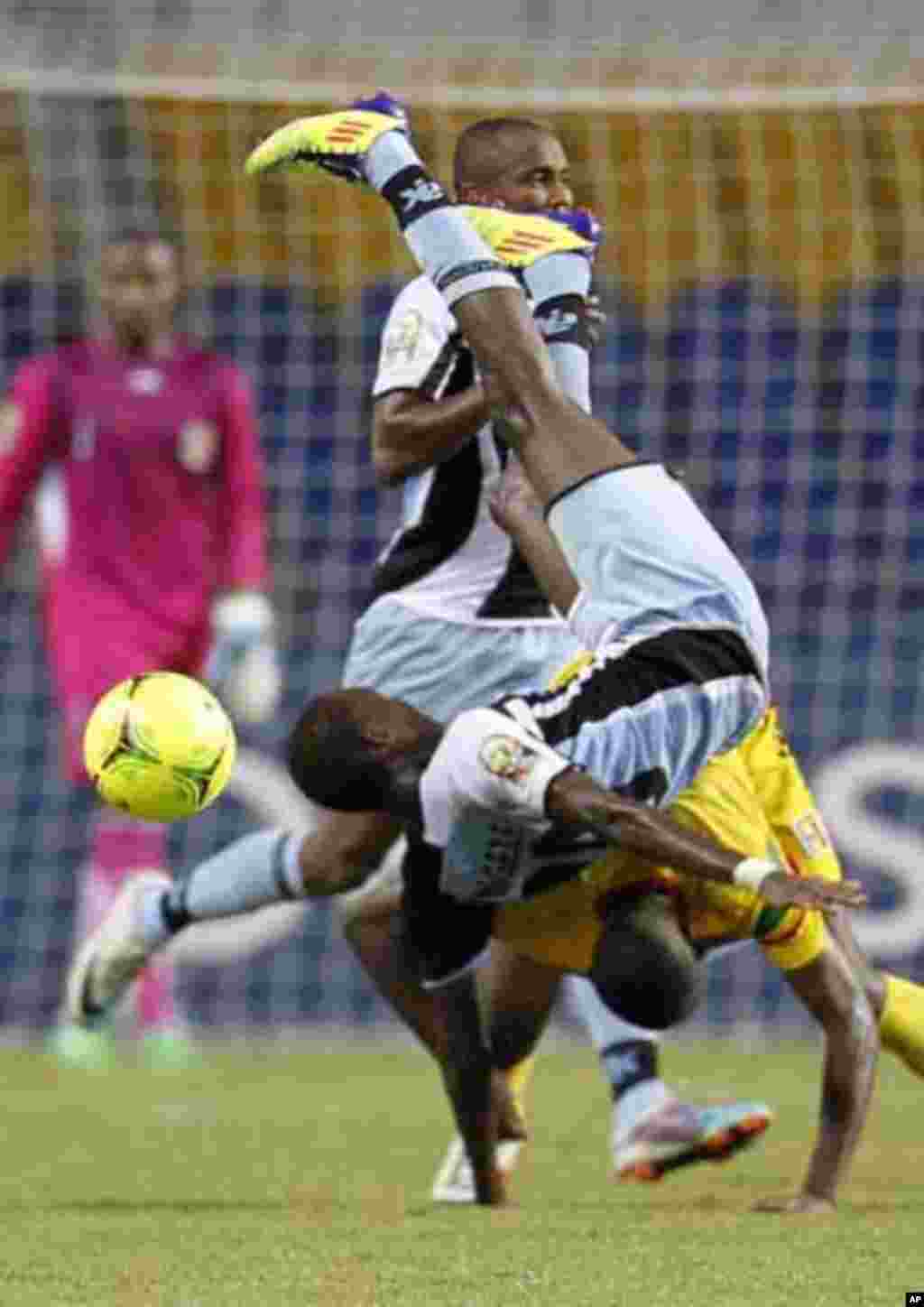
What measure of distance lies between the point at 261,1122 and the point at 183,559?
247 cm

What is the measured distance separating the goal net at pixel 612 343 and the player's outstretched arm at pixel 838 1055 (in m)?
4.58

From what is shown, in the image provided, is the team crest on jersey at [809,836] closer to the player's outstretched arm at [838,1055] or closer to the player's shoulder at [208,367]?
the player's outstretched arm at [838,1055]

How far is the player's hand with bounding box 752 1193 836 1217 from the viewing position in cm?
562

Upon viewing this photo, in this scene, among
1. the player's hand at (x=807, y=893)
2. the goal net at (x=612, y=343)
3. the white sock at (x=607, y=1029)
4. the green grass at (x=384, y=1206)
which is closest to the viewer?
the green grass at (x=384, y=1206)

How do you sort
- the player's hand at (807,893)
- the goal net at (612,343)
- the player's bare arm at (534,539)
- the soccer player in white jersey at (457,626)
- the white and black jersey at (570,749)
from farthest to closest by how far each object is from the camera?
the goal net at (612,343)
the soccer player in white jersey at (457,626)
the player's bare arm at (534,539)
the white and black jersey at (570,749)
the player's hand at (807,893)

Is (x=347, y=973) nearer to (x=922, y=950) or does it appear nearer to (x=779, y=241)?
(x=922, y=950)

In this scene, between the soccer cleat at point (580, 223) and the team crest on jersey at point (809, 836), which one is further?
the soccer cleat at point (580, 223)

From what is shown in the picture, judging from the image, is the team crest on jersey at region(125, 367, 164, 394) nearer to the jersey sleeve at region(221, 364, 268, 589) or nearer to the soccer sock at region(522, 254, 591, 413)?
the jersey sleeve at region(221, 364, 268, 589)

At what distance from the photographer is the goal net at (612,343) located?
10562mm

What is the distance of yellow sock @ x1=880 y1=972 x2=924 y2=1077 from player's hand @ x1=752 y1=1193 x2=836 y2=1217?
40 centimetres

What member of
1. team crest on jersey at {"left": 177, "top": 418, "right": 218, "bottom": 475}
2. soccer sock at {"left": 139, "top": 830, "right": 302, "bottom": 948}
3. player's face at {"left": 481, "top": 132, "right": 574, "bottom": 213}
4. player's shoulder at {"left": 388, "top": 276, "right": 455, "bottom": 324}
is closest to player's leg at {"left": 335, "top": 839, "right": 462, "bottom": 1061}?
soccer sock at {"left": 139, "top": 830, "right": 302, "bottom": 948}

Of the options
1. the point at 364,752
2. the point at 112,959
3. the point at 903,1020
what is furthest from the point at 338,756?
the point at 112,959

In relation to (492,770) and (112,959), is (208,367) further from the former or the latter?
(492,770)

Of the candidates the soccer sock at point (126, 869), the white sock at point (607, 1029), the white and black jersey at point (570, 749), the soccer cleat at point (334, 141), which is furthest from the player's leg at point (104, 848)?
the white and black jersey at point (570, 749)
